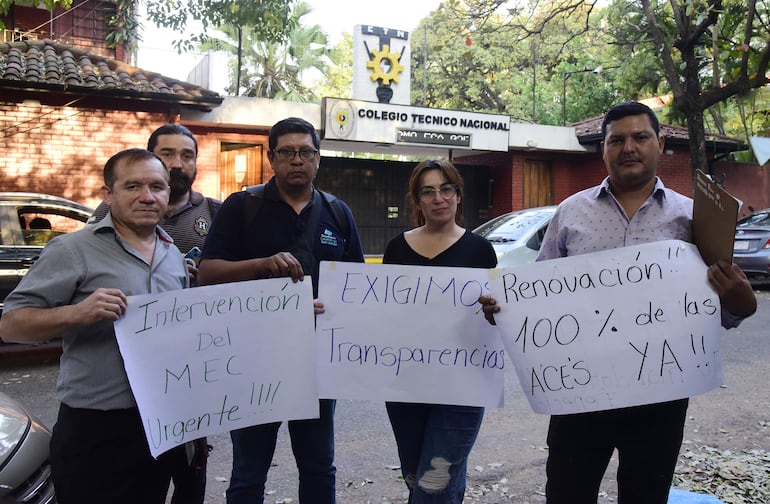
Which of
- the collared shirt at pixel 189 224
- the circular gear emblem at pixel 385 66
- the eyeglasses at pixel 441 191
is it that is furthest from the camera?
the circular gear emblem at pixel 385 66

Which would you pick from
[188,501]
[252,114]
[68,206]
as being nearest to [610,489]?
[188,501]

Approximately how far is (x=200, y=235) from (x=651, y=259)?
197cm

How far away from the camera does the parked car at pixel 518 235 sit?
27.9 feet

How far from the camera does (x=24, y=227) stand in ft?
23.1

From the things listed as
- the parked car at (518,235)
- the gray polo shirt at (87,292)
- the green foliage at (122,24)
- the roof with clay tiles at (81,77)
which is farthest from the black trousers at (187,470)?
the green foliage at (122,24)

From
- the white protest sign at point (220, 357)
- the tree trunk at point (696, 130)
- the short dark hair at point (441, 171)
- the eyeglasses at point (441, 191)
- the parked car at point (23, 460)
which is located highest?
the tree trunk at point (696, 130)

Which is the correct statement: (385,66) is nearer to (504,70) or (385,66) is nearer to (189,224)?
(189,224)

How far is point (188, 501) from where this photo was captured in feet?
7.99

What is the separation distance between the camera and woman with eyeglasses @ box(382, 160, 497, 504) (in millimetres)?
2498

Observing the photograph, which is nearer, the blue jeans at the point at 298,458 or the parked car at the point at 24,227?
the blue jeans at the point at 298,458

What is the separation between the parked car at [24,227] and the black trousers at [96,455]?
547 centimetres

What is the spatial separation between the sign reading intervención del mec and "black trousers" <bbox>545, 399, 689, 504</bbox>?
39.6 feet

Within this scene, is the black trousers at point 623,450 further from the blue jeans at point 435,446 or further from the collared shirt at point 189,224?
the collared shirt at point 189,224

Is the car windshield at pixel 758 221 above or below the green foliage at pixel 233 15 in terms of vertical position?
below
